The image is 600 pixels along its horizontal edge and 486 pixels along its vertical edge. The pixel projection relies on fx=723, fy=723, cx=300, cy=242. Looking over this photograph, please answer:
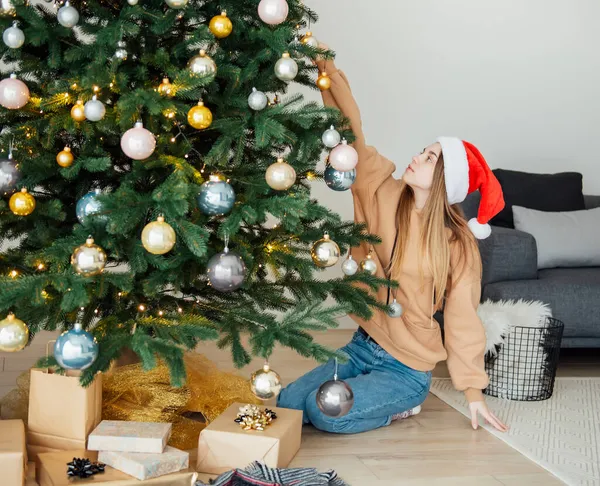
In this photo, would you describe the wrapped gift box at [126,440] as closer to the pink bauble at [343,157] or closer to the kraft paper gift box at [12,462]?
the kraft paper gift box at [12,462]

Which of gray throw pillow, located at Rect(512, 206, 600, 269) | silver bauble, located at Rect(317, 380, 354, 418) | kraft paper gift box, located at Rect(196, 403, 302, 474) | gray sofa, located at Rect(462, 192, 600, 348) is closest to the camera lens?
kraft paper gift box, located at Rect(196, 403, 302, 474)

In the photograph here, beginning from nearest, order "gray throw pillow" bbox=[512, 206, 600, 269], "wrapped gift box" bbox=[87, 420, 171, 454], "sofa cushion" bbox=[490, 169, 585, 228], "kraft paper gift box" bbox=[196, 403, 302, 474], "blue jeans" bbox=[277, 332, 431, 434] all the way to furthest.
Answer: "wrapped gift box" bbox=[87, 420, 171, 454] < "kraft paper gift box" bbox=[196, 403, 302, 474] < "blue jeans" bbox=[277, 332, 431, 434] < "gray throw pillow" bbox=[512, 206, 600, 269] < "sofa cushion" bbox=[490, 169, 585, 228]

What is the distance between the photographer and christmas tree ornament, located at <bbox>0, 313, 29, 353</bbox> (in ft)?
4.89

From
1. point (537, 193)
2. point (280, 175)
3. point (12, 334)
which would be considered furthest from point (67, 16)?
point (537, 193)

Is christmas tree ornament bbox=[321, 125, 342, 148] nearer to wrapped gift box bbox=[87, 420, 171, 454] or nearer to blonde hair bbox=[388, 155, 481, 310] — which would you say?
blonde hair bbox=[388, 155, 481, 310]

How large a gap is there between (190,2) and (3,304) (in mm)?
828

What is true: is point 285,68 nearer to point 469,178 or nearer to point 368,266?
point 368,266

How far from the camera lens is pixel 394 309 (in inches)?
84.0

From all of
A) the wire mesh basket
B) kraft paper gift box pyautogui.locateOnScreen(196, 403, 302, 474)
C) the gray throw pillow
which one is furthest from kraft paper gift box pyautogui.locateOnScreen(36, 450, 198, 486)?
the gray throw pillow

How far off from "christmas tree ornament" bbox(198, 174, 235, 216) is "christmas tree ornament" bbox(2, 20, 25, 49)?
50 centimetres

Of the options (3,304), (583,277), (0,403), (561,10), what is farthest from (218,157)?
(561,10)

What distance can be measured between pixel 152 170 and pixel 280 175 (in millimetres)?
318

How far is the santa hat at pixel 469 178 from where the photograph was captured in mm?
2131

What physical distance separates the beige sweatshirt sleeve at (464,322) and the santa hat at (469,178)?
14cm
